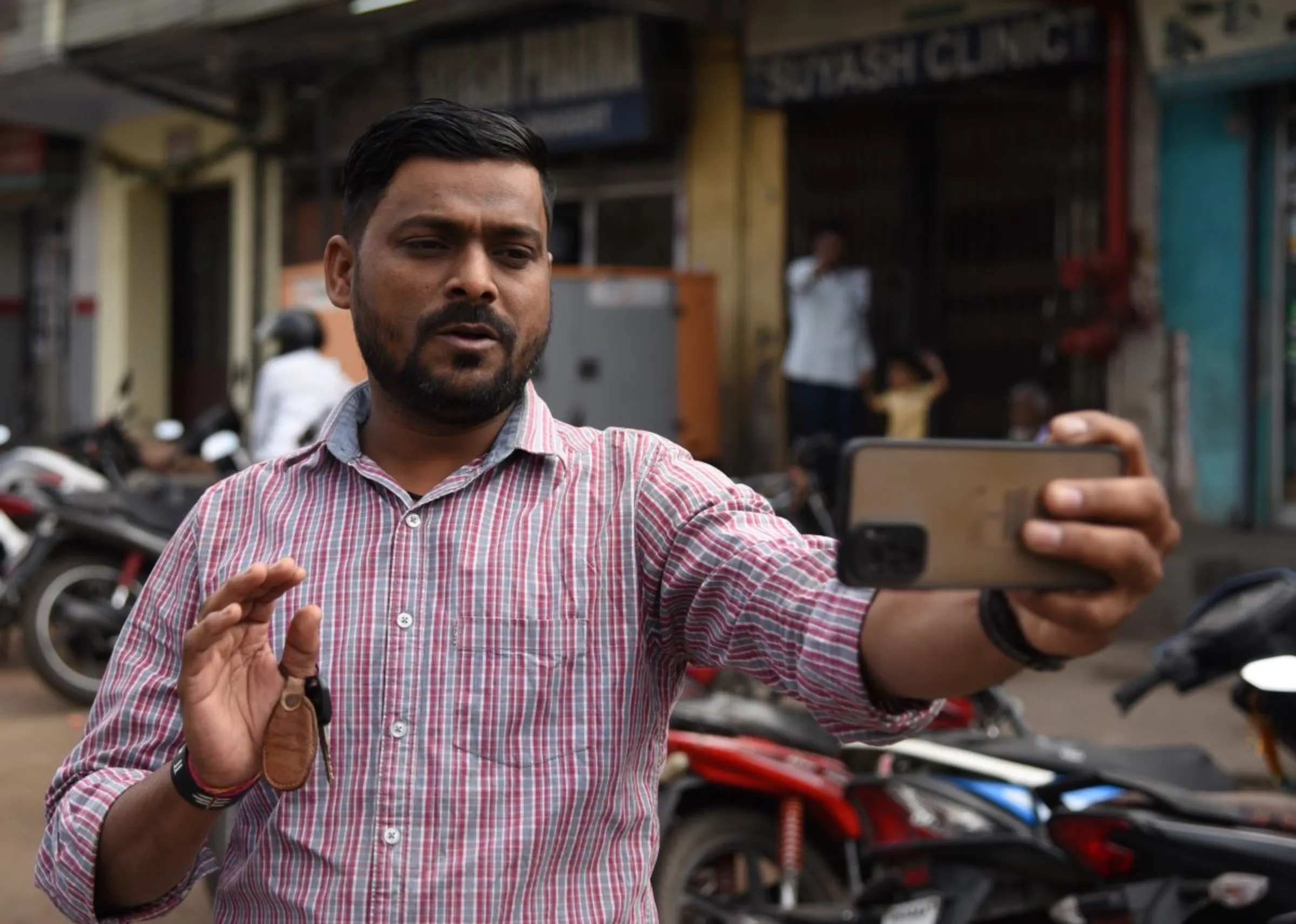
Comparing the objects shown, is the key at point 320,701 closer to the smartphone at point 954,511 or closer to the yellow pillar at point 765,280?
the smartphone at point 954,511

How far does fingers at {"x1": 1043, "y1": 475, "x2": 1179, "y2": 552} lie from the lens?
97cm

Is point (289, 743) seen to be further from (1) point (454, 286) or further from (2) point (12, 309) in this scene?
(2) point (12, 309)

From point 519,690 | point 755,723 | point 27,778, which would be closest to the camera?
point 519,690

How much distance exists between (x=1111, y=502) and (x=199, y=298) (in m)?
15.8

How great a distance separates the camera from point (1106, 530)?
0.97 meters

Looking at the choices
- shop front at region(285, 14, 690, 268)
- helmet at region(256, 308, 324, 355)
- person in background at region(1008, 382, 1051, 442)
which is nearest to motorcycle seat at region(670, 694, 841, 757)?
helmet at region(256, 308, 324, 355)

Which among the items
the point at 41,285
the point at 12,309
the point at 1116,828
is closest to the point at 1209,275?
the point at 1116,828

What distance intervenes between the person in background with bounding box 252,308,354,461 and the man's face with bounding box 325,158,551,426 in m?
5.16

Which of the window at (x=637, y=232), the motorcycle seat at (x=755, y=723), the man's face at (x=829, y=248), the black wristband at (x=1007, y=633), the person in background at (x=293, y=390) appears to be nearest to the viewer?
the black wristband at (x=1007, y=633)

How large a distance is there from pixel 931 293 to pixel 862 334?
52 centimetres

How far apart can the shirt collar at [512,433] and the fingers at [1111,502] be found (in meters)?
0.69

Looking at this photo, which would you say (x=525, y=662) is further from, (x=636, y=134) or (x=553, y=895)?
(x=636, y=134)

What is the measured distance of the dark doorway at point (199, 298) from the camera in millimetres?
15602

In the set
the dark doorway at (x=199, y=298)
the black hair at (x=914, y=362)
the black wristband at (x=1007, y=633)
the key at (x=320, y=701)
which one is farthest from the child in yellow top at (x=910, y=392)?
the dark doorway at (x=199, y=298)
